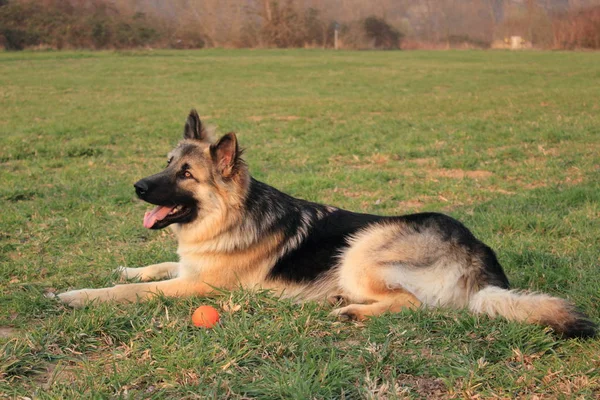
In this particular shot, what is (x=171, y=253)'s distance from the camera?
575 centimetres

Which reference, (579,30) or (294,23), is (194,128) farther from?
(294,23)

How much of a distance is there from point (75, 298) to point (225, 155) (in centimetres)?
147

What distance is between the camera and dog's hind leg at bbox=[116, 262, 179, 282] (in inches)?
198

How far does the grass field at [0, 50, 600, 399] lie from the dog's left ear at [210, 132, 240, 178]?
0.94 meters

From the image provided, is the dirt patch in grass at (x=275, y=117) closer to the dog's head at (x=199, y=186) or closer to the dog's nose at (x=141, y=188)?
the dog's head at (x=199, y=186)

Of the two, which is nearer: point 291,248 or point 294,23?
point 291,248

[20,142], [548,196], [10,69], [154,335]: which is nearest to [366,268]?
[154,335]

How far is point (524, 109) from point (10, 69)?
79.7 feet

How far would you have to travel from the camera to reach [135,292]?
4.39 m

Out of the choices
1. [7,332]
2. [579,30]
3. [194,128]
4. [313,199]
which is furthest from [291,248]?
[579,30]

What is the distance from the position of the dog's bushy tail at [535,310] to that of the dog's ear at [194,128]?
8.10ft

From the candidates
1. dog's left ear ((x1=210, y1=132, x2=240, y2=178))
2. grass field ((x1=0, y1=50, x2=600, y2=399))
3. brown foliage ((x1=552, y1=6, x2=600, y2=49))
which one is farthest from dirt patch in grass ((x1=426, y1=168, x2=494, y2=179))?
brown foliage ((x1=552, y1=6, x2=600, y2=49))

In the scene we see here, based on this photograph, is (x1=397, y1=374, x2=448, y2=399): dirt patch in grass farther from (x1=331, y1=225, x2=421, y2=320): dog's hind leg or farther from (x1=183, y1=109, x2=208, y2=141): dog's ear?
(x1=183, y1=109, x2=208, y2=141): dog's ear

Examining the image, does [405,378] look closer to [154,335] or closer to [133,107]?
[154,335]
